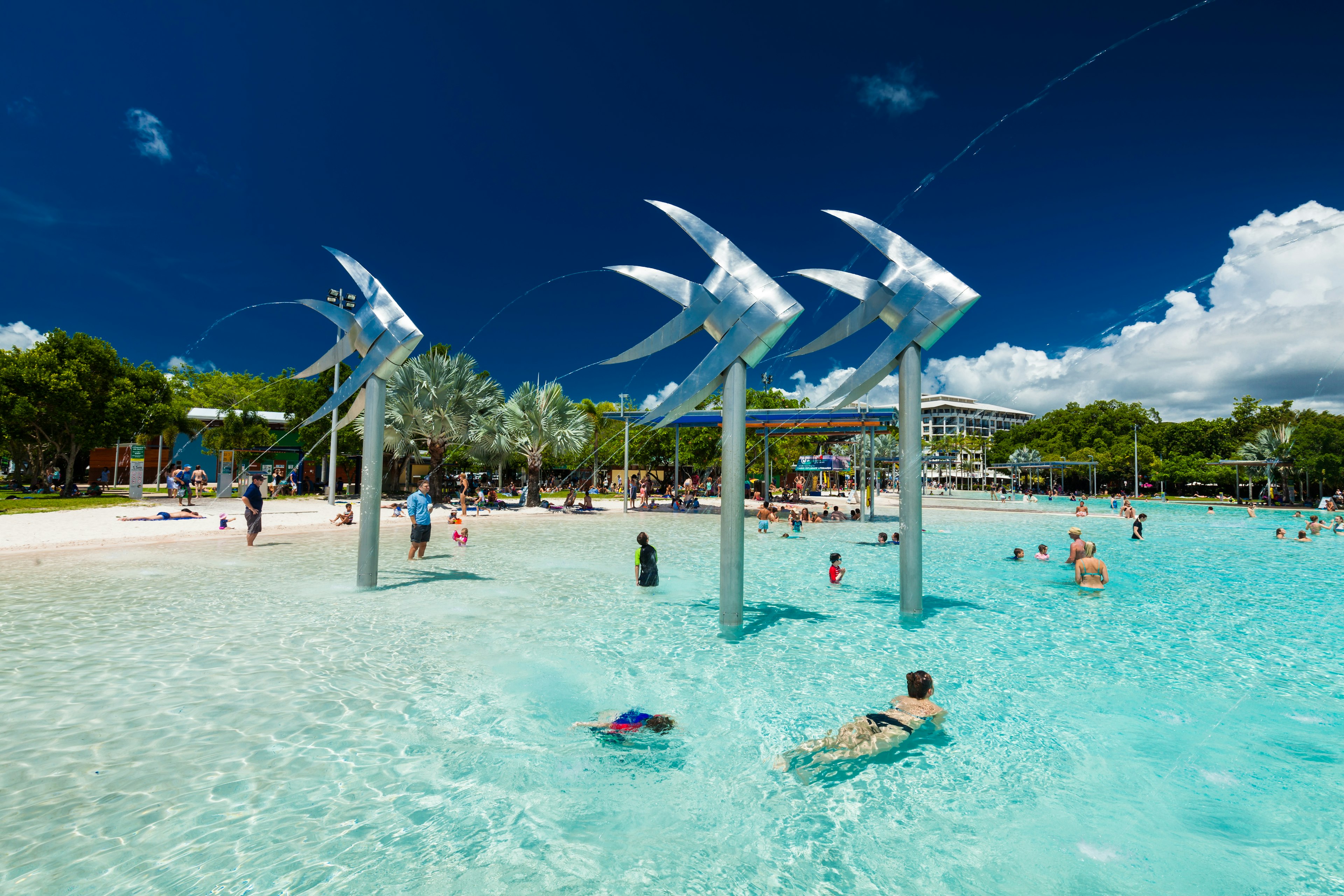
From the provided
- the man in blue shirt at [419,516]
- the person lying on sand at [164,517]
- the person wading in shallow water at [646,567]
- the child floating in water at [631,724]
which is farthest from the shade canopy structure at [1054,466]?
the person lying on sand at [164,517]

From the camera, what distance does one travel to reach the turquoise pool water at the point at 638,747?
3953 millimetres

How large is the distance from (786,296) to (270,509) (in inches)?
1168

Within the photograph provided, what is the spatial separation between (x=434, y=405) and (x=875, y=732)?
34.1m

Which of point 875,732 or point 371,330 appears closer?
point 875,732

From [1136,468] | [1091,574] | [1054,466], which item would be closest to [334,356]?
[1091,574]

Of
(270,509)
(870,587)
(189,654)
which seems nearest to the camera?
(189,654)

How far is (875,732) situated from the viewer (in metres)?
5.82

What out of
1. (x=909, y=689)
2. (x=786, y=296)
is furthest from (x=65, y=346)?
(x=909, y=689)

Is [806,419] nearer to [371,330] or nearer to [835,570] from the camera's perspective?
[835,570]

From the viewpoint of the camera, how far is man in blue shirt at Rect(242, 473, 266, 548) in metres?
17.3

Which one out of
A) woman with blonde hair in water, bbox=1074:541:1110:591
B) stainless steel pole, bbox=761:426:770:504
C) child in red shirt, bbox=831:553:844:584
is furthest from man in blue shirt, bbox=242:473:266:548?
stainless steel pole, bbox=761:426:770:504

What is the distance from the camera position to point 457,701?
6.62m

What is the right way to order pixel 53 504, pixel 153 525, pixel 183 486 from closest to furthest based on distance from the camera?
1. pixel 153 525
2. pixel 53 504
3. pixel 183 486

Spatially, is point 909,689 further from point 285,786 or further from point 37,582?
point 37,582
